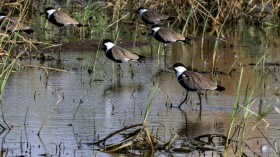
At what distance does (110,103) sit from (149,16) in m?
7.70

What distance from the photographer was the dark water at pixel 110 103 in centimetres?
836

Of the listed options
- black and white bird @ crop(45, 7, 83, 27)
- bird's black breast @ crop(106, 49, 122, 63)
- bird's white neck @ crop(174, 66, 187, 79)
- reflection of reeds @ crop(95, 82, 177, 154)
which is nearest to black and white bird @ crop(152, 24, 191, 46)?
bird's black breast @ crop(106, 49, 122, 63)

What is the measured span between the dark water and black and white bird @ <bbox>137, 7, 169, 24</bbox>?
2251 mm

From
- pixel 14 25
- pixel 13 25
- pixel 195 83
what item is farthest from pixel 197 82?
pixel 14 25

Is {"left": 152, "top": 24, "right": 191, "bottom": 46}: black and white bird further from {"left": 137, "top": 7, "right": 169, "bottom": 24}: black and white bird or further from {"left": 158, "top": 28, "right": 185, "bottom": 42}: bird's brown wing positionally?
{"left": 137, "top": 7, "right": 169, "bottom": 24}: black and white bird

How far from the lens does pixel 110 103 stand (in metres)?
10.7

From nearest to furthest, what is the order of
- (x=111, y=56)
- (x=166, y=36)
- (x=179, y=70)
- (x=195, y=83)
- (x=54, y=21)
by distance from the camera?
(x=195, y=83), (x=179, y=70), (x=111, y=56), (x=166, y=36), (x=54, y=21)

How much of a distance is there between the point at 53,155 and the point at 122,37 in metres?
9.97

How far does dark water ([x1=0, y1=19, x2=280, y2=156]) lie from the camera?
8.36 meters

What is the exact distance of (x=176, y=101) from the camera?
10.9 meters

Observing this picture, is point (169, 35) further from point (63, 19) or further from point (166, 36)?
point (63, 19)

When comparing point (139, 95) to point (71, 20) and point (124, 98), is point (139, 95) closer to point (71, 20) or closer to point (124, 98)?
point (124, 98)

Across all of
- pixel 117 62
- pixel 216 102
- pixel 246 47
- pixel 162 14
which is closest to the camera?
pixel 216 102

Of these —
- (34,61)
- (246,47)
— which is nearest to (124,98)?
(34,61)
